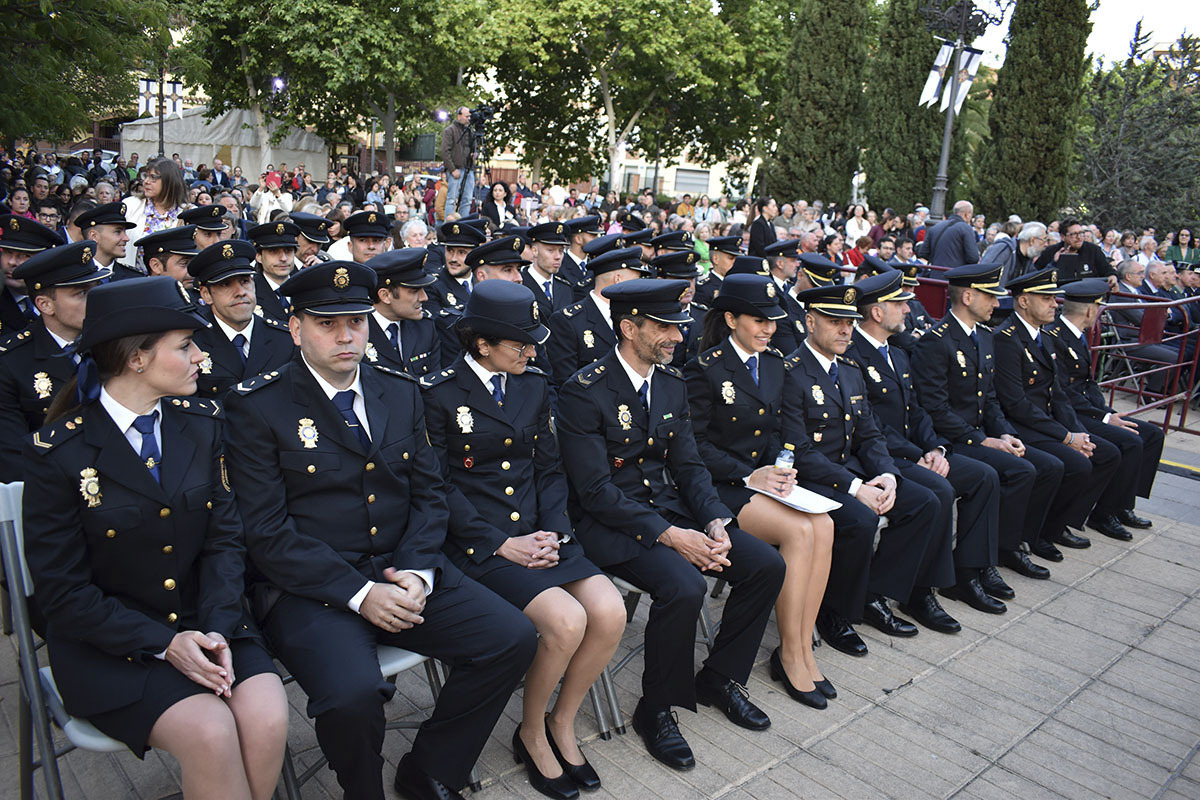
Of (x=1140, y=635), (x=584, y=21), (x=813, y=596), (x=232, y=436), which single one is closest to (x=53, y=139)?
(x=232, y=436)

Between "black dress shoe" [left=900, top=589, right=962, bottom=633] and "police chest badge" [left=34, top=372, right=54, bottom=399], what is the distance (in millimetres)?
4530

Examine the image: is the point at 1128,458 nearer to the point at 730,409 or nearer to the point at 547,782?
the point at 730,409

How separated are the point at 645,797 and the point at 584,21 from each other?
32.7 m

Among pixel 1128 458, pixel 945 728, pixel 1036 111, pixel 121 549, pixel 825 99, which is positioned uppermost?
pixel 825 99

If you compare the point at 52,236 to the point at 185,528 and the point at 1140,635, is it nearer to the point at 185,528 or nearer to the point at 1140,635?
the point at 185,528

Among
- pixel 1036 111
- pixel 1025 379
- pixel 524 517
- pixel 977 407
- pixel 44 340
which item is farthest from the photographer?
pixel 1036 111

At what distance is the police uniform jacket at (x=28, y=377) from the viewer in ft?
12.4

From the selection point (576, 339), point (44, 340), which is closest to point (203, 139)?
point (576, 339)

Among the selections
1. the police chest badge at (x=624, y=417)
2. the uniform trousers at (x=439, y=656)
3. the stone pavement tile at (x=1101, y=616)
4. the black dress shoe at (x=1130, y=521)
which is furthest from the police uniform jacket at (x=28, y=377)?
the black dress shoe at (x=1130, y=521)

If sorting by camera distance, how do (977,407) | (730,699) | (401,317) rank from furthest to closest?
(977,407) → (401,317) → (730,699)

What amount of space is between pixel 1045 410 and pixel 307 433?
215 inches

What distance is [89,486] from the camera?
271 centimetres

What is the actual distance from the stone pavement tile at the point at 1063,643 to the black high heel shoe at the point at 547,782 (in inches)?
113

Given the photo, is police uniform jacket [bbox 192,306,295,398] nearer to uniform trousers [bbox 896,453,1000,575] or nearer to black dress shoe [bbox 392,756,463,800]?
black dress shoe [bbox 392,756,463,800]
